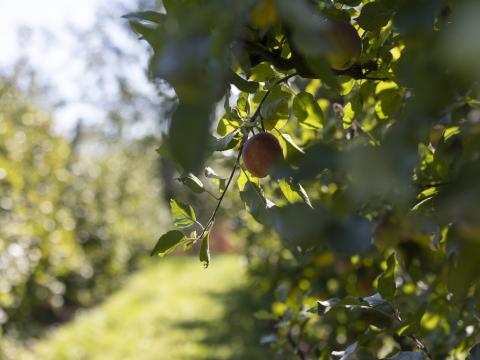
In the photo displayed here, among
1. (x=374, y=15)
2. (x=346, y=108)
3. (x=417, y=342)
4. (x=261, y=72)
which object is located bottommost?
(x=417, y=342)

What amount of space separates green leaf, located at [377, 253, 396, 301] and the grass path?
3.25m

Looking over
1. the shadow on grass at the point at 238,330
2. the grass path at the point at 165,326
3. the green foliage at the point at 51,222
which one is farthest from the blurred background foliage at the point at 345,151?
the grass path at the point at 165,326

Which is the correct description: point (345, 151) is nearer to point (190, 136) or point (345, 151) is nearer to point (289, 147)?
point (190, 136)

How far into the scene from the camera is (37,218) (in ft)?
16.8

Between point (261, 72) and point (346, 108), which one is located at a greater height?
point (261, 72)

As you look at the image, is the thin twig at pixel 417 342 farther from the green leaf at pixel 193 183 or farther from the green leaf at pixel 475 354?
the green leaf at pixel 193 183

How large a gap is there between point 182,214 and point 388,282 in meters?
0.35

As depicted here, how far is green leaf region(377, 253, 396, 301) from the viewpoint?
92cm

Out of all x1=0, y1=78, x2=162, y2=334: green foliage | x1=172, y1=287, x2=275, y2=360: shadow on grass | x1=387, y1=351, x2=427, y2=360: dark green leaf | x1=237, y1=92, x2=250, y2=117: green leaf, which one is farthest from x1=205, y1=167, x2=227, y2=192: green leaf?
x1=0, y1=78, x2=162, y2=334: green foliage

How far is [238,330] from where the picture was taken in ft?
16.8

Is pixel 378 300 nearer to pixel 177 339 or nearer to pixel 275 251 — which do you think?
pixel 275 251

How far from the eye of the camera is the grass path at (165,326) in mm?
4598

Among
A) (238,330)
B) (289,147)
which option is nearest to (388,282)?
(289,147)

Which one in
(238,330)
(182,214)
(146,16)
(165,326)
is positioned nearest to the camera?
(146,16)
